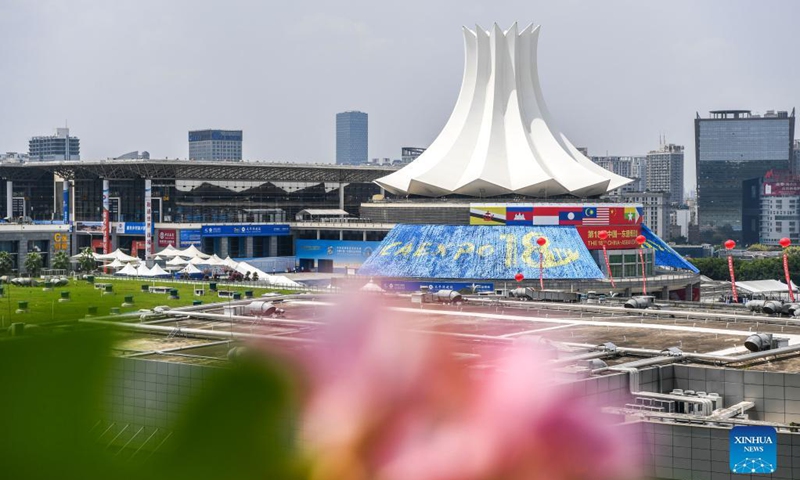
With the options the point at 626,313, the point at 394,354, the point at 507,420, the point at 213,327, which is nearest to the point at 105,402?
the point at 394,354

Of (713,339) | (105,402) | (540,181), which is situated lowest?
(713,339)

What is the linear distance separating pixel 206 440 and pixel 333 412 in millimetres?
523

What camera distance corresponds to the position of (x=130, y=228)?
243 ft

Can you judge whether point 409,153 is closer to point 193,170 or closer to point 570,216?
point 193,170

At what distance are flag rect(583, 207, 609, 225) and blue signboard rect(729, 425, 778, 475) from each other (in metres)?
48.2

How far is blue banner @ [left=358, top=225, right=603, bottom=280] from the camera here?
5666 cm

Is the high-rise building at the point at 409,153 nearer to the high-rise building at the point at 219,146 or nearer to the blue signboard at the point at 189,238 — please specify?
the high-rise building at the point at 219,146

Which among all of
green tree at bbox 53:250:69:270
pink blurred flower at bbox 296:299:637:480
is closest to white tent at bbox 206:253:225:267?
green tree at bbox 53:250:69:270

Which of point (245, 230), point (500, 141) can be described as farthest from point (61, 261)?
point (500, 141)

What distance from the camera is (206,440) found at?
10.2 feet

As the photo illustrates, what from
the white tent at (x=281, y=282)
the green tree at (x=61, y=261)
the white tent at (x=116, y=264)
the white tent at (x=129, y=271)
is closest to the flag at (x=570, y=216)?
the white tent at (x=281, y=282)

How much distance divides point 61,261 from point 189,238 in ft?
38.5

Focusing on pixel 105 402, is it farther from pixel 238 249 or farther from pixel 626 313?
pixel 238 249

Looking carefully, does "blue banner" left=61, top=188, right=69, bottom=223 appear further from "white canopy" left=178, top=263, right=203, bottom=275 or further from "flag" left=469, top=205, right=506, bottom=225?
"flag" left=469, top=205, right=506, bottom=225
